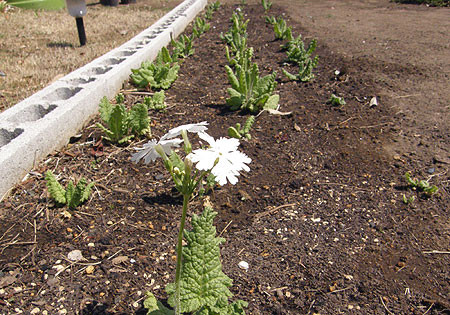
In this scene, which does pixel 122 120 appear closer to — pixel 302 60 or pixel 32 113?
pixel 32 113

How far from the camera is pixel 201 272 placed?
1364 mm

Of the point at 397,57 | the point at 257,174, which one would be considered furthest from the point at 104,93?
the point at 397,57

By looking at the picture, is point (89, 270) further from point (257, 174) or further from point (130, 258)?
point (257, 174)

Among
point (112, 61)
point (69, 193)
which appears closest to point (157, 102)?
point (112, 61)

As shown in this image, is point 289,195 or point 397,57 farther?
point 397,57

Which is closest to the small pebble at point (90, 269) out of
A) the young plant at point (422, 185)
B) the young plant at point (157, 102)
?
the young plant at point (157, 102)

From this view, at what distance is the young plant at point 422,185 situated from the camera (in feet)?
7.61

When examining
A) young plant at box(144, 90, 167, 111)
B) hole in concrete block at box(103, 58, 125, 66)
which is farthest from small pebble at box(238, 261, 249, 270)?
hole in concrete block at box(103, 58, 125, 66)

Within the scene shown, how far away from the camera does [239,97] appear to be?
335cm

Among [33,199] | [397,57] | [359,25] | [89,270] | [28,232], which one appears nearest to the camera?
[89,270]

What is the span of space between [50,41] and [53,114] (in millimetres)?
3635

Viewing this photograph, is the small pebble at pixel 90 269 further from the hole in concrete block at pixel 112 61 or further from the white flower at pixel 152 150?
the hole in concrete block at pixel 112 61

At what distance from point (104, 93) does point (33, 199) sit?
149 cm

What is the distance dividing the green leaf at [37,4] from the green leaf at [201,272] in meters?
9.08
